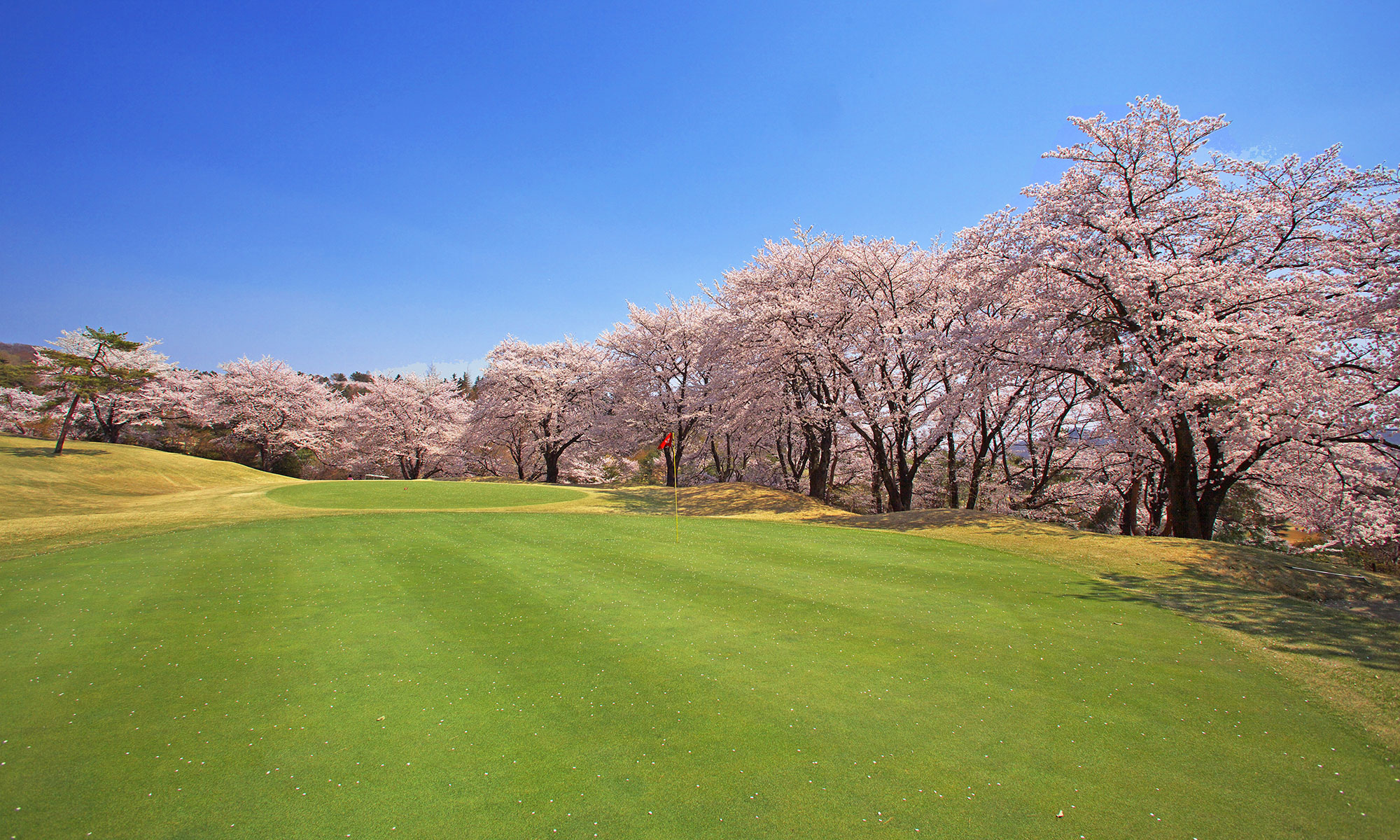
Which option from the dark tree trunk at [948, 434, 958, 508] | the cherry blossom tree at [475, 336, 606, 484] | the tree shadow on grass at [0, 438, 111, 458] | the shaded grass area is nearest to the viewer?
the shaded grass area

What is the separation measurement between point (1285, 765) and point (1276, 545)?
80.3ft

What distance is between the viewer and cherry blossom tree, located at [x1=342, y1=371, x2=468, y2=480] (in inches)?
1789

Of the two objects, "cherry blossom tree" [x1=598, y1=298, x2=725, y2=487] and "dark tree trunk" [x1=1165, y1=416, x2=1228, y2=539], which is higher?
A: "cherry blossom tree" [x1=598, y1=298, x2=725, y2=487]

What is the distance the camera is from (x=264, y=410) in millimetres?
43875

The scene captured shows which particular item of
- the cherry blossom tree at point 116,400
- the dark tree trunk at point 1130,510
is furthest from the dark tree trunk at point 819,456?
the cherry blossom tree at point 116,400

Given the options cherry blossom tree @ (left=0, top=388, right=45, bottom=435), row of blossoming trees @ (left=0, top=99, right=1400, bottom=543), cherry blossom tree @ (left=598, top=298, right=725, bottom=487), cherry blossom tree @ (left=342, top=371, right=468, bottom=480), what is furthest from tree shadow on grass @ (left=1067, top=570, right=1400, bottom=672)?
cherry blossom tree @ (left=0, top=388, right=45, bottom=435)

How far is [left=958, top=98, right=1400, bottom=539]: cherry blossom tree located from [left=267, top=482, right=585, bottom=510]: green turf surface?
1997cm

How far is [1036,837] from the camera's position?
3.77 m

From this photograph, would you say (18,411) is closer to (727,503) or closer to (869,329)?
(727,503)

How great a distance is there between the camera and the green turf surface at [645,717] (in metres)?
4.00

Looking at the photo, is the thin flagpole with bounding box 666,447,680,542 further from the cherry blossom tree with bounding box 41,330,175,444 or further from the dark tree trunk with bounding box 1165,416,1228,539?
the cherry blossom tree with bounding box 41,330,175,444

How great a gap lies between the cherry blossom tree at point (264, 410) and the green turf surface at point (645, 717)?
40227 mm

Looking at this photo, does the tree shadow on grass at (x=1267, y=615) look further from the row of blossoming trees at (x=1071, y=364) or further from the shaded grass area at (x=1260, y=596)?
the row of blossoming trees at (x=1071, y=364)

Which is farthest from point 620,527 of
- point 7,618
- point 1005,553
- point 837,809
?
point 837,809
